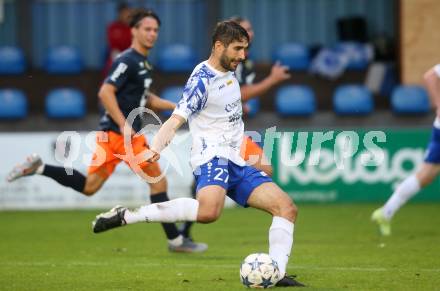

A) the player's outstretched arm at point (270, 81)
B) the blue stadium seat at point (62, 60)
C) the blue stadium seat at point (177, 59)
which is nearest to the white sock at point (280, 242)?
the player's outstretched arm at point (270, 81)

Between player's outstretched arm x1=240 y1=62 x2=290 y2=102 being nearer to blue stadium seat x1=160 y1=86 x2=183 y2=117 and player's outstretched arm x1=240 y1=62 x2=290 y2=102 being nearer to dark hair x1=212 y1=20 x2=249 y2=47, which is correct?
dark hair x1=212 y1=20 x2=249 y2=47

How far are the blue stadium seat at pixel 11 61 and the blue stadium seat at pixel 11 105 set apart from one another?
42.2 inches

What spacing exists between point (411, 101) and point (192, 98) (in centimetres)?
1091

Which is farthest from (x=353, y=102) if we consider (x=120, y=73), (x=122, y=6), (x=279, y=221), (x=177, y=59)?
(x=279, y=221)

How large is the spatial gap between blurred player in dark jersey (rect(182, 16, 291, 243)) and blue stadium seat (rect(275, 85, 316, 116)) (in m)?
6.50

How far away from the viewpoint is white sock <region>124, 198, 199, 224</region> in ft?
27.1

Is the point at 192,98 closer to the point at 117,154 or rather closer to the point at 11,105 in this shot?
the point at 117,154

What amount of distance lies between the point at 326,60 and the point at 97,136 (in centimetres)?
946

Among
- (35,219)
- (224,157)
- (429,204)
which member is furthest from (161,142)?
(429,204)

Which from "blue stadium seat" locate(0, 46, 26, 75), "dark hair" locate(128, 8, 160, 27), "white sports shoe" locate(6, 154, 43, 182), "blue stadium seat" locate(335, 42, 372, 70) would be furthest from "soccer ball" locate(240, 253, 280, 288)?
"blue stadium seat" locate(0, 46, 26, 75)

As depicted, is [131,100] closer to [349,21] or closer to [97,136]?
[97,136]

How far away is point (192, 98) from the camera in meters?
8.08

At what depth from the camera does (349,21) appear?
1997 cm

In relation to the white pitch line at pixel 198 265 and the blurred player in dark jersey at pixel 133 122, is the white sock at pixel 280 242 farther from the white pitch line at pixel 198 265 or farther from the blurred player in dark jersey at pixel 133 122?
the blurred player in dark jersey at pixel 133 122
